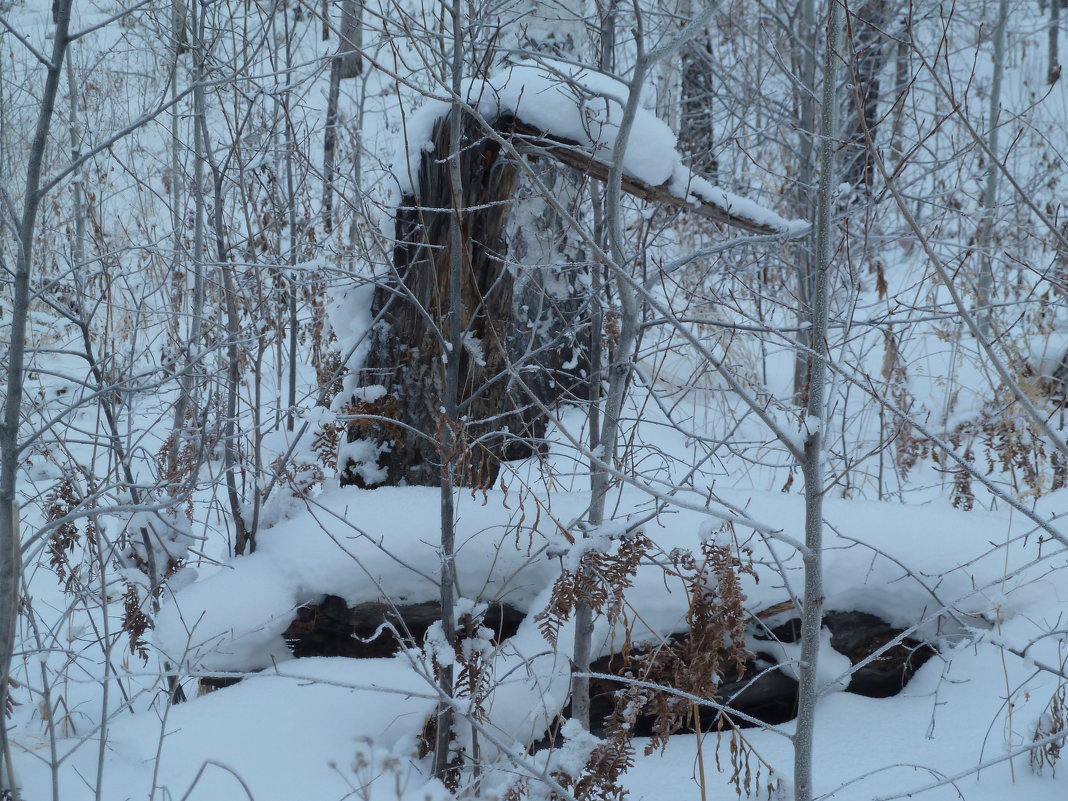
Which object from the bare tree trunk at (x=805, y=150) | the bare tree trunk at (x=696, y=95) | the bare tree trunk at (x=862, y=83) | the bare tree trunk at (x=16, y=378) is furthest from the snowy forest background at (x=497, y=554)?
the bare tree trunk at (x=696, y=95)

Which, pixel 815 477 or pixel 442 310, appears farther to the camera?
pixel 442 310

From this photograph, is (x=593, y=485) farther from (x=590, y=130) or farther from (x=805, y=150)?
(x=805, y=150)

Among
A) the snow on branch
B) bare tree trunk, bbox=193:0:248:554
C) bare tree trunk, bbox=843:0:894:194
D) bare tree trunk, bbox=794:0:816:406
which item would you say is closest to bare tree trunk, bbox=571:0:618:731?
the snow on branch

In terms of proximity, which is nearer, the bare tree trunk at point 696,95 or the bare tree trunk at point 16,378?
the bare tree trunk at point 16,378

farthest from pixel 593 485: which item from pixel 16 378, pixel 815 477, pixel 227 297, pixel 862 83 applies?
pixel 862 83

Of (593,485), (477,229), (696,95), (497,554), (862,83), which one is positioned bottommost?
(497,554)

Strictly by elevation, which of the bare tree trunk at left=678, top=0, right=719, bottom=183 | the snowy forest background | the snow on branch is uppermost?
the bare tree trunk at left=678, top=0, right=719, bottom=183

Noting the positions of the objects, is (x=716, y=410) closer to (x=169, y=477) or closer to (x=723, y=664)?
(x=723, y=664)

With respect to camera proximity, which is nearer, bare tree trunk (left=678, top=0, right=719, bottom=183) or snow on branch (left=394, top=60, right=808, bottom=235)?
snow on branch (left=394, top=60, right=808, bottom=235)

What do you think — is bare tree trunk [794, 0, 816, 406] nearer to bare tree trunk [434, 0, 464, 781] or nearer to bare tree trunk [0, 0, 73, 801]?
bare tree trunk [434, 0, 464, 781]

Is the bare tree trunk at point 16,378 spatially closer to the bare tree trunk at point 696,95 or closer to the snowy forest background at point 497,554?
the snowy forest background at point 497,554

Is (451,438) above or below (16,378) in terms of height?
below

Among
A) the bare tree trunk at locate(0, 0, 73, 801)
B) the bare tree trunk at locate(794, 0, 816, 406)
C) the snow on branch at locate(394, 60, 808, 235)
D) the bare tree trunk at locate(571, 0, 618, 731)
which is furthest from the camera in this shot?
the bare tree trunk at locate(794, 0, 816, 406)

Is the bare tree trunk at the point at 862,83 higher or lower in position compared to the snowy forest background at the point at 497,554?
higher
